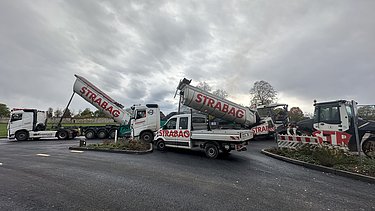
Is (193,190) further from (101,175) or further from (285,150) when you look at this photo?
(285,150)

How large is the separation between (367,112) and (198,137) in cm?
740

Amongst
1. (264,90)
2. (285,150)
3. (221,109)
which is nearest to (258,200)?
(285,150)

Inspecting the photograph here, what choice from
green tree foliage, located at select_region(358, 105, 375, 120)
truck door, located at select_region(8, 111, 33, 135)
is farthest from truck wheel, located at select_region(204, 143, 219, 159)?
truck door, located at select_region(8, 111, 33, 135)

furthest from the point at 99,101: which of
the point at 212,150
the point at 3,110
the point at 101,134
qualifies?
the point at 3,110

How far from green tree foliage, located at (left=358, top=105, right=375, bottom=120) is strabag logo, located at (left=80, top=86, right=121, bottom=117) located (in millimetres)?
16298

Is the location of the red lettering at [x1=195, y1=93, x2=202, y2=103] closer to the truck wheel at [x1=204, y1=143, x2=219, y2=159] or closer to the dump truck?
the dump truck

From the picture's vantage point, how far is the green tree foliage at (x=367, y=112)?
7.12m

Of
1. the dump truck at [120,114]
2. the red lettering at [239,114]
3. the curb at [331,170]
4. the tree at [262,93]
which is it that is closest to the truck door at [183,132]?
the curb at [331,170]

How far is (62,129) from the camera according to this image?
16891 millimetres

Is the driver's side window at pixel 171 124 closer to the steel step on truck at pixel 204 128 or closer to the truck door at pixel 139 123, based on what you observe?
the steel step on truck at pixel 204 128

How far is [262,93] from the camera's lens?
3744cm

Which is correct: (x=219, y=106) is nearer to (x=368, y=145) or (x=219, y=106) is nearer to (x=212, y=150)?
(x=212, y=150)

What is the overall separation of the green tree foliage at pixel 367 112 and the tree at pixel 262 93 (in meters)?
29.4

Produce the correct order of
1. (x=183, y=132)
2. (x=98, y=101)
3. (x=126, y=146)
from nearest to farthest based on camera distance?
(x=183, y=132) < (x=126, y=146) < (x=98, y=101)
